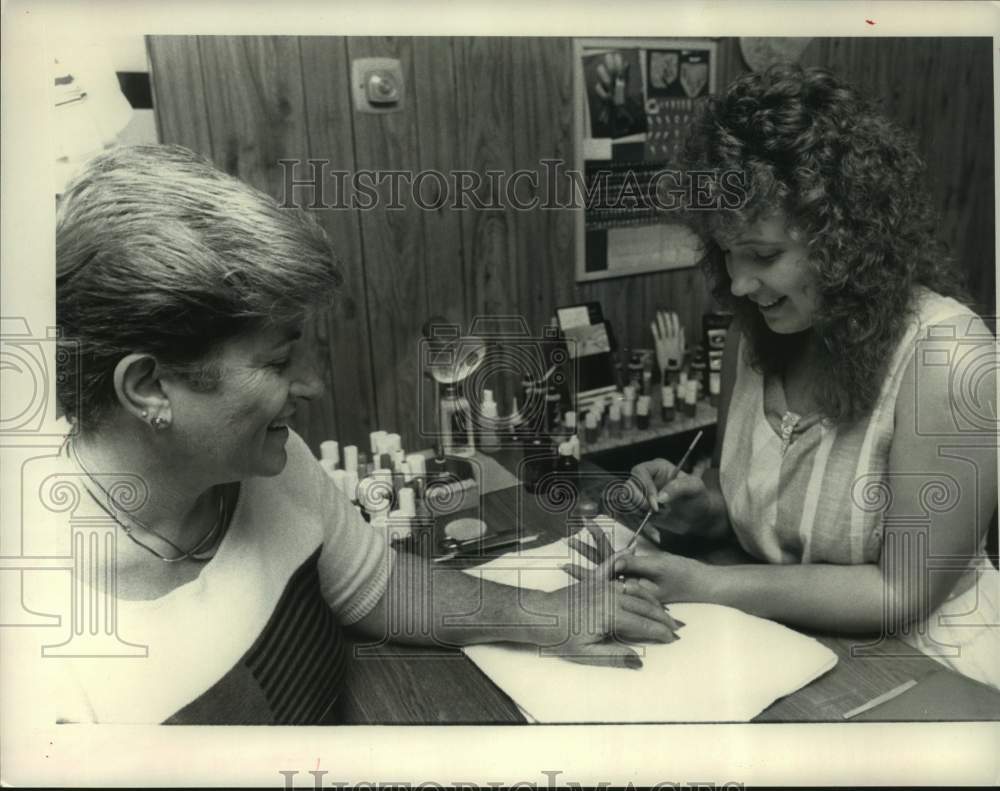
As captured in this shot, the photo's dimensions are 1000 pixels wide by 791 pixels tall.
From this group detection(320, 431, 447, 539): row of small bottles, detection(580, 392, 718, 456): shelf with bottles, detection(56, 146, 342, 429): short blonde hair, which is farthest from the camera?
detection(580, 392, 718, 456): shelf with bottles

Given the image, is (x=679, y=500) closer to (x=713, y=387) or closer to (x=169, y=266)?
(x=713, y=387)

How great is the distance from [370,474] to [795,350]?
67cm

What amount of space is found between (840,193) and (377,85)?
72cm

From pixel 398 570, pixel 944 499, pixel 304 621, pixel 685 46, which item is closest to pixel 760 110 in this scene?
pixel 685 46

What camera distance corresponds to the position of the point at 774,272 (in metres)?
1.01

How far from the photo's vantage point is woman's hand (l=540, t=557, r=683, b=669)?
0.94 m

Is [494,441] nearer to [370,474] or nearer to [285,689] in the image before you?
[370,474]

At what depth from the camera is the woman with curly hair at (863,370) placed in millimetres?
939

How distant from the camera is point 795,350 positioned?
1102mm

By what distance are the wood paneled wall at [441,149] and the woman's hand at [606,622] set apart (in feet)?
1.50

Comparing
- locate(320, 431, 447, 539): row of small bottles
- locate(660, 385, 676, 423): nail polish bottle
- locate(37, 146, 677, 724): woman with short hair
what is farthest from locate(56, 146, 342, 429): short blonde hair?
locate(660, 385, 676, 423): nail polish bottle

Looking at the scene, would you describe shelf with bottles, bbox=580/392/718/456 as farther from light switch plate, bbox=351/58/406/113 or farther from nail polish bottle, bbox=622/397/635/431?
light switch plate, bbox=351/58/406/113

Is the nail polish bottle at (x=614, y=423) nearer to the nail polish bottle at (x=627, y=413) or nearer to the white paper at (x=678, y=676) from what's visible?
the nail polish bottle at (x=627, y=413)

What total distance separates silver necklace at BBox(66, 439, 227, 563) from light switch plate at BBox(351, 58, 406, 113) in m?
0.68
